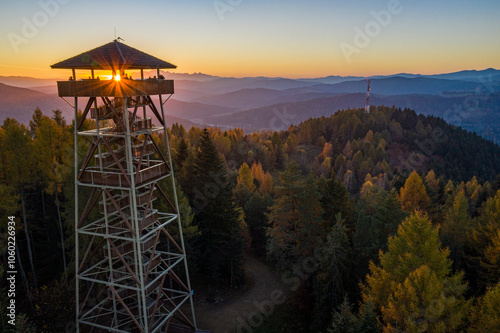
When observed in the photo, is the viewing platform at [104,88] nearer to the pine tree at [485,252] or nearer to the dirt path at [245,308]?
the dirt path at [245,308]

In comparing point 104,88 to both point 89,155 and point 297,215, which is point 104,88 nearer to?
point 89,155

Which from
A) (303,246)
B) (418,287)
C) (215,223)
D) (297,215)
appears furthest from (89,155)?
(418,287)

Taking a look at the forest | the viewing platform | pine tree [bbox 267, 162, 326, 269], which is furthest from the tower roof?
pine tree [bbox 267, 162, 326, 269]

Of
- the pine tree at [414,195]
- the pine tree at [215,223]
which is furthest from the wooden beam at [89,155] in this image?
the pine tree at [414,195]

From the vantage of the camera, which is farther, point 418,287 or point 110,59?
point 110,59
